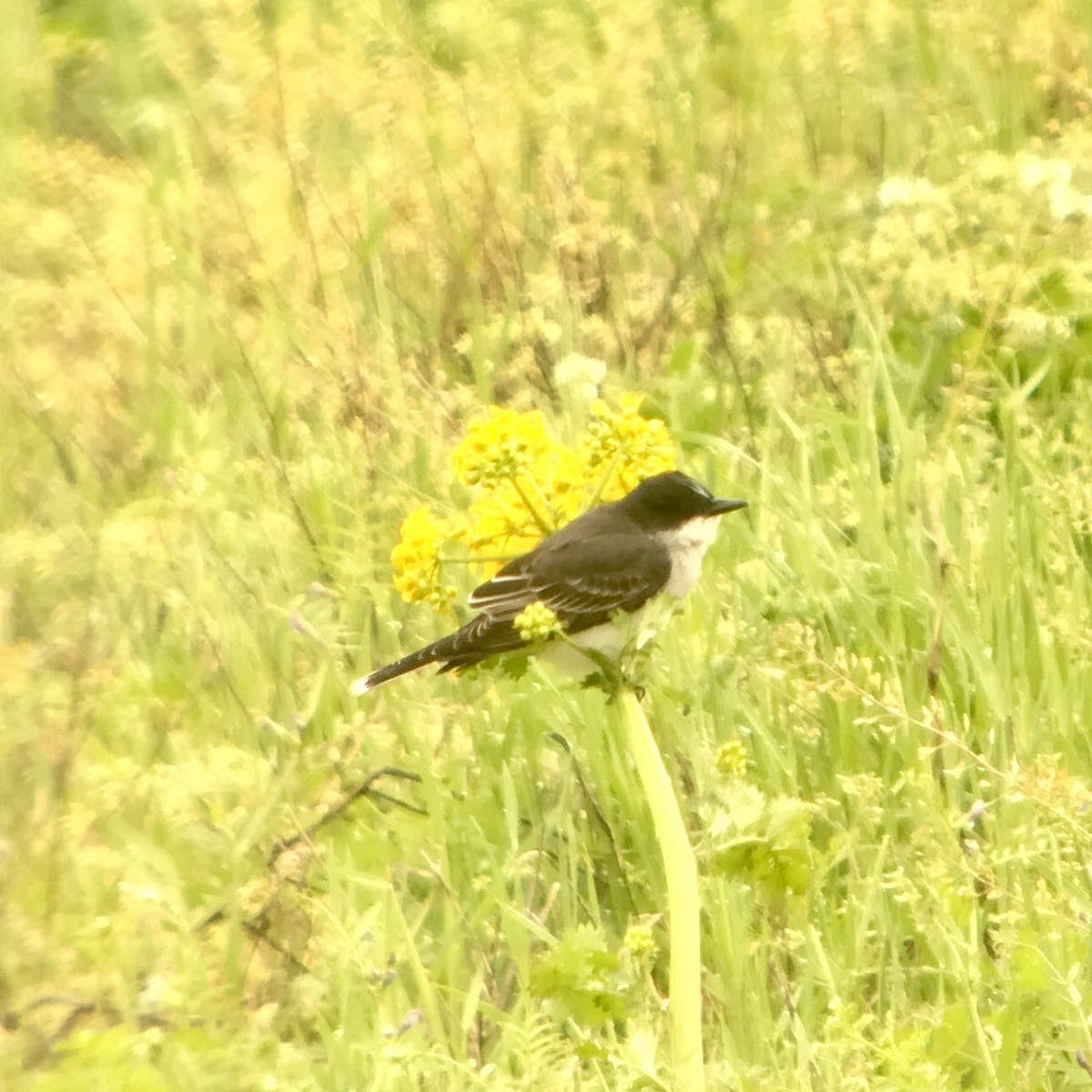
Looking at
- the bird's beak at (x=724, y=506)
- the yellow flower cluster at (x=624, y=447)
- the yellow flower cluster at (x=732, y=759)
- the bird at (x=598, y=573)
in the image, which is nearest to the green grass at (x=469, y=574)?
the yellow flower cluster at (x=732, y=759)

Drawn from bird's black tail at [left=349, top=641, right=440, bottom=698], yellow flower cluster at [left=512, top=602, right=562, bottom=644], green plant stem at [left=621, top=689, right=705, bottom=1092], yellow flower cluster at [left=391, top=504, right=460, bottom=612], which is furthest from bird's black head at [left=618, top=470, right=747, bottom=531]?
green plant stem at [left=621, top=689, right=705, bottom=1092]

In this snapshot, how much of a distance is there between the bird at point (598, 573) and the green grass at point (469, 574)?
13 centimetres

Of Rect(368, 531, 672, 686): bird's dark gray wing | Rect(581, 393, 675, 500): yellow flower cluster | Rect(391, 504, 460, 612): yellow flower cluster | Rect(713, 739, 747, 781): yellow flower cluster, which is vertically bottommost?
Rect(368, 531, 672, 686): bird's dark gray wing

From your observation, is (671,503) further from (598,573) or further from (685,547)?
(598,573)

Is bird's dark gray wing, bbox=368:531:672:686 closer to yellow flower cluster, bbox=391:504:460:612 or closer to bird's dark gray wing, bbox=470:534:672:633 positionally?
bird's dark gray wing, bbox=470:534:672:633

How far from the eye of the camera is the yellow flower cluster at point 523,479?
10.0ft

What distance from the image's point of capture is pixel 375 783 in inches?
156

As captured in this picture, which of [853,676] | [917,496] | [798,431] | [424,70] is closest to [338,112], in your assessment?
[424,70]

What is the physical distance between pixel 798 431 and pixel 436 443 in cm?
90

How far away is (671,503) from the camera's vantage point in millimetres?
3791

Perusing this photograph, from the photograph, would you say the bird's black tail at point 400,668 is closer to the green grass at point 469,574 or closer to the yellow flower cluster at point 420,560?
the green grass at point 469,574

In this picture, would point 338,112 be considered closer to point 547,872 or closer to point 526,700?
point 526,700

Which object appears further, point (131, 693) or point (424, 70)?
point (424, 70)

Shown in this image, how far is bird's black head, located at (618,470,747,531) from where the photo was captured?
12.3 ft
